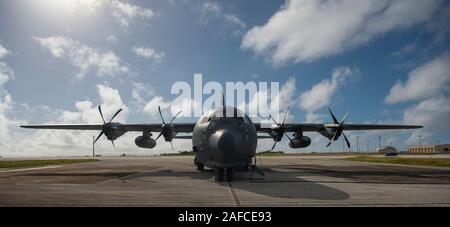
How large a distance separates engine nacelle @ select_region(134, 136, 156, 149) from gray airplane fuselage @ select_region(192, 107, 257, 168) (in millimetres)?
10831

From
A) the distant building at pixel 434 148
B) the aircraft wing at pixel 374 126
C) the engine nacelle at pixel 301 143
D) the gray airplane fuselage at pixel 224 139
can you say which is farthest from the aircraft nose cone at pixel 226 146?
the distant building at pixel 434 148

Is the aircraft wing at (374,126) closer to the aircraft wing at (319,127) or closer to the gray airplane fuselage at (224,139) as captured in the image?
the aircraft wing at (319,127)

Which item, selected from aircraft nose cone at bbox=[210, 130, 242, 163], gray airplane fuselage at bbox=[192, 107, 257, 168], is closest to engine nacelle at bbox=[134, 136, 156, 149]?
gray airplane fuselage at bbox=[192, 107, 257, 168]

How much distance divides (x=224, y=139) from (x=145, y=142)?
15.9 meters

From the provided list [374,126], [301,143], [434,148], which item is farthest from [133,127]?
[434,148]

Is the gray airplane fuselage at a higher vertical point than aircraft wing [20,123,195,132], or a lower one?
lower

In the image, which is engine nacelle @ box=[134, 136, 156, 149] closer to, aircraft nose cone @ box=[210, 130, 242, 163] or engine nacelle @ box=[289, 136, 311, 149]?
engine nacelle @ box=[289, 136, 311, 149]

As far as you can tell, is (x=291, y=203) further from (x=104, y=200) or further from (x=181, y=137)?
(x=181, y=137)

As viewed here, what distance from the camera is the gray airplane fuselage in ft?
48.2

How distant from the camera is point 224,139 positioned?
14.6 meters
